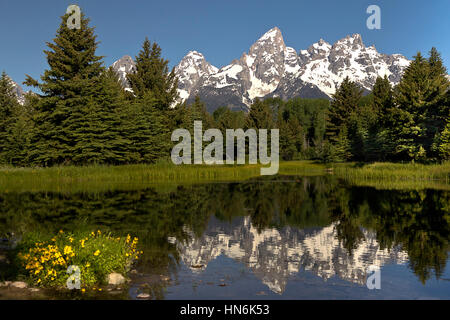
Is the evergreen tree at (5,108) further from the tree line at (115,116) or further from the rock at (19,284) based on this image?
the rock at (19,284)

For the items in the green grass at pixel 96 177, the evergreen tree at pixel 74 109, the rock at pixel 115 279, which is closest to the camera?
the rock at pixel 115 279

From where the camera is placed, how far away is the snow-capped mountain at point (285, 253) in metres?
10.4

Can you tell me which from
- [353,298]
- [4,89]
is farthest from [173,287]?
[4,89]

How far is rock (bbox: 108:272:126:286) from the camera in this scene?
8.89m

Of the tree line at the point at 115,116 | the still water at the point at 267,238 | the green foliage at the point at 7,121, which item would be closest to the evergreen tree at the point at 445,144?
the tree line at the point at 115,116

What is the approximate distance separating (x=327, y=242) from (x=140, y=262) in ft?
22.2

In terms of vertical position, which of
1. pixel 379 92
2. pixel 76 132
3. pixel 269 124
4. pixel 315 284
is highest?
pixel 379 92

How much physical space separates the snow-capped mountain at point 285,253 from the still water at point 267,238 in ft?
0.11

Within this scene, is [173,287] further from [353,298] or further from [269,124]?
[269,124]

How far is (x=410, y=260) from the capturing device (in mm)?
11367

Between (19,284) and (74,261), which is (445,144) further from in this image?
(19,284)

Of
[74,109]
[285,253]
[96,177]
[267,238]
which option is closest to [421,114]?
[96,177]

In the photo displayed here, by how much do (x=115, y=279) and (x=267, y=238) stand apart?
7032 millimetres

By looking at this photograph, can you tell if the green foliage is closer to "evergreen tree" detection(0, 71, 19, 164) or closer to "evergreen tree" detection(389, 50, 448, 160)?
"evergreen tree" detection(0, 71, 19, 164)
